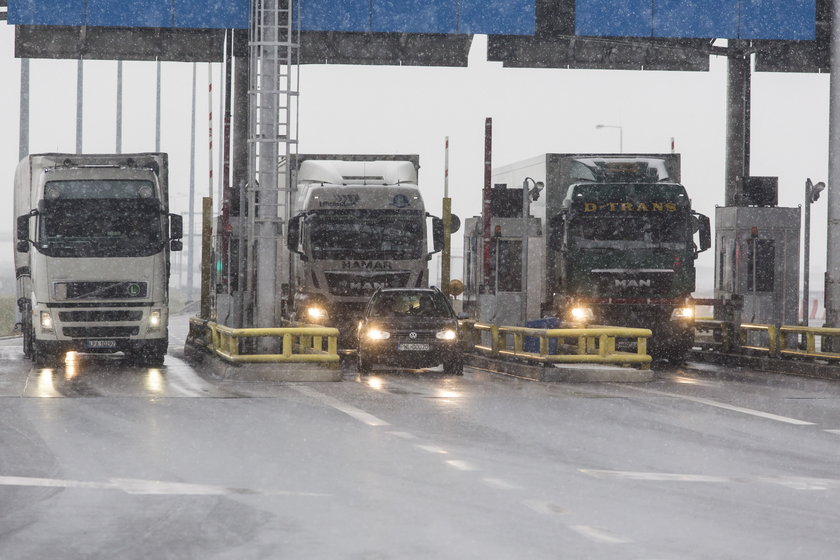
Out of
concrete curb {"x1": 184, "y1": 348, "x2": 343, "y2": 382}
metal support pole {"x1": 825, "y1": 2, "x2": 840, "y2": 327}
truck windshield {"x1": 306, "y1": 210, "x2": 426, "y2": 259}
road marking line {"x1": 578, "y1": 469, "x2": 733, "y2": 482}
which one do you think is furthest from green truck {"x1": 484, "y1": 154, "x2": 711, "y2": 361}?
road marking line {"x1": 578, "y1": 469, "x2": 733, "y2": 482}

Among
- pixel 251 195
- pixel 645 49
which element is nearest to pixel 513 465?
pixel 251 195

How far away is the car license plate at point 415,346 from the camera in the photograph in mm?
24509

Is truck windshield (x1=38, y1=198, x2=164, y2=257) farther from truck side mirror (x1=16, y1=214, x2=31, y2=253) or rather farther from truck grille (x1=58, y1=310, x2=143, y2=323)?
truck grille (x1=58, y1=310, x2=143, y2=323)

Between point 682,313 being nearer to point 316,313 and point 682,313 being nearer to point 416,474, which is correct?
point 316,313

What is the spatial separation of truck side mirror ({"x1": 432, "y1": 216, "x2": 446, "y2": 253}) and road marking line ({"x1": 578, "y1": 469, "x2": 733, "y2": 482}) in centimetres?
1678

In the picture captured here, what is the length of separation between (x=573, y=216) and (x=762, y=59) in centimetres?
821

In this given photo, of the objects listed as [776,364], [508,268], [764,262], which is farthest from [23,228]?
[764,262]

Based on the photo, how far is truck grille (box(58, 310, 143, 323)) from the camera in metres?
25.3

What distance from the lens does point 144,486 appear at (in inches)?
411

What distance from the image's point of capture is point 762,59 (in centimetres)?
3266

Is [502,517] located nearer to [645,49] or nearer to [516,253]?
[516,253]

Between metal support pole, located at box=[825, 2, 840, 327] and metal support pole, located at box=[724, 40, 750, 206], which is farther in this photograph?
metal support pole, located at box=[724, 40, 750, 206]

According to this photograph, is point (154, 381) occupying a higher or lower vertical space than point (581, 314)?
lower

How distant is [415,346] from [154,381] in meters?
4.59
